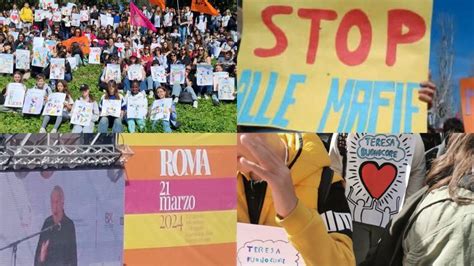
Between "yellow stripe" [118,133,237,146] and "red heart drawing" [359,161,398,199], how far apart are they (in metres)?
0.79

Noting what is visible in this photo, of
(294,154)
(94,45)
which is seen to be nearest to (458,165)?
(294,154)

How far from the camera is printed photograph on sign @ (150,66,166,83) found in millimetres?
3803

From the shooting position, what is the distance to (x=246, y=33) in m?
3.80

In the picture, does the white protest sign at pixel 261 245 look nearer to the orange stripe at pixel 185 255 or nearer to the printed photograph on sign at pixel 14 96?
the orange stripe at pixel 185 255

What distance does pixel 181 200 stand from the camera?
365cm

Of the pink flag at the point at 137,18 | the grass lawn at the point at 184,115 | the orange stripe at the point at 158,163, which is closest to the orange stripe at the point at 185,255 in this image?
the orange stripe at the point at 158,163

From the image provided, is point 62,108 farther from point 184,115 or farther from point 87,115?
point 184,115

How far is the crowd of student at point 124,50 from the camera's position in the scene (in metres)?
3.58

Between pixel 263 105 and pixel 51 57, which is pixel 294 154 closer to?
pixel 263 105

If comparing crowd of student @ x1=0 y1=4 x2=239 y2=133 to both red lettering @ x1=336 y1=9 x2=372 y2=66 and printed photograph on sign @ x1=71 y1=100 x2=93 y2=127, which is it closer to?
printed photograph on sign @ x1=71 y1=100 x2=93 y2=127

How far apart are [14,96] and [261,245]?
1577 millimetres

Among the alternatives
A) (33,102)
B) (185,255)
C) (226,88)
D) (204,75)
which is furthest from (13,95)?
(185,255)

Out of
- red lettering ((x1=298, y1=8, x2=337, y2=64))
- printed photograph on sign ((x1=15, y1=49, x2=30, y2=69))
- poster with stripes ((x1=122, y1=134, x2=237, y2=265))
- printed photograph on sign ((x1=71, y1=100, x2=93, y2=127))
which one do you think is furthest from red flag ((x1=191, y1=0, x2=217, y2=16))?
printed photograph on sign ((x1=15, y1=49, x2=30, y2=69))

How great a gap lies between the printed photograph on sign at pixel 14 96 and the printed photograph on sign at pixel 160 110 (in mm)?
699
